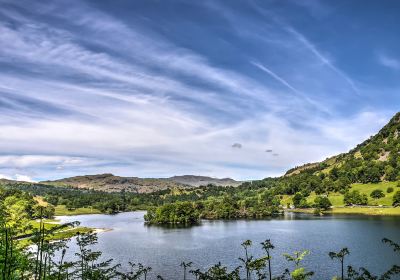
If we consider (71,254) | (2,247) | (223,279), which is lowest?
(71,254)

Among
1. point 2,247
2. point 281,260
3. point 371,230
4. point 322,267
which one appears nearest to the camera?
point 2,247

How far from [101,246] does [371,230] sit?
12258cm

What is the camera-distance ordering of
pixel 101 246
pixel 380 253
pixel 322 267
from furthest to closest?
pixel 101 246 → pixel 380 253 → pixel 322 267

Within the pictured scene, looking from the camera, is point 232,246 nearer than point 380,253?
No

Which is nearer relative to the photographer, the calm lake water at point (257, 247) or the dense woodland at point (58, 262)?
the dense woodland at point (58, 262)

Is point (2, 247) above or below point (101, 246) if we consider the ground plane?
above

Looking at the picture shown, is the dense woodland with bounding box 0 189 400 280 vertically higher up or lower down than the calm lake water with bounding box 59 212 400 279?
higher up

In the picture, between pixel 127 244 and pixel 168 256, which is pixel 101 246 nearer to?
pixel 127 244

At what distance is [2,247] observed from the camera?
37.3 meters

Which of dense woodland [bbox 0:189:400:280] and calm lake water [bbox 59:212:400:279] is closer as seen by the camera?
dense woodland [bbox 0:189:400:280]

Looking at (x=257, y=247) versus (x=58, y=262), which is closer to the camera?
(x=58, y=262)

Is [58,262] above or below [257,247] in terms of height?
above

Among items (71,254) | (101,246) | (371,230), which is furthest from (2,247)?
(371,230)

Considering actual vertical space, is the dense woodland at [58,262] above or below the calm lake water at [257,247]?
above
